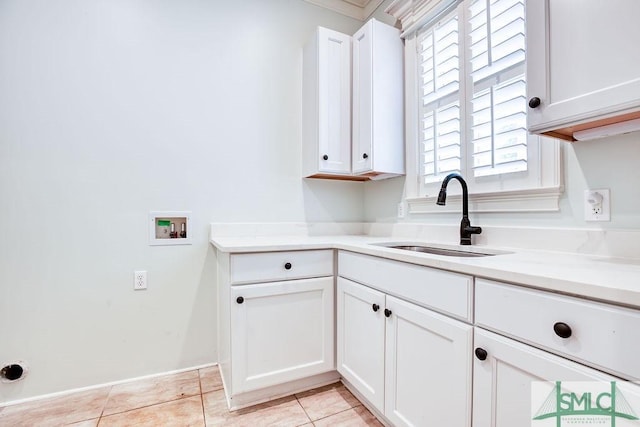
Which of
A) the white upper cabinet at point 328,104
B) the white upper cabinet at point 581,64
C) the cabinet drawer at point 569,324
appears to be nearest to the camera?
the cabinet drawer at point 569,324

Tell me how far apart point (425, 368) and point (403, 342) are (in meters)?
0.13

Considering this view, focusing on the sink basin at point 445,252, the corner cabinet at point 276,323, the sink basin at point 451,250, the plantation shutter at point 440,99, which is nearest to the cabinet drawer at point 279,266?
the corner cabinet at point 276,323

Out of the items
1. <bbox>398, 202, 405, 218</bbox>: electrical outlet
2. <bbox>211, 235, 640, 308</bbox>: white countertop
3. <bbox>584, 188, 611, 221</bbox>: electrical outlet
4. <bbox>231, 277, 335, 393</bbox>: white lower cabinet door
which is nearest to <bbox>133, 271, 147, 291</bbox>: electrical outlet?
<bbox>231, 277, 335, 393</bbox>: white lower cabinet door

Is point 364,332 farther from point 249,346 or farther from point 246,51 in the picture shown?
point 246,51

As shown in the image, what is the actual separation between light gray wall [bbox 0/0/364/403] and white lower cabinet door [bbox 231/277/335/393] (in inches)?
23.7

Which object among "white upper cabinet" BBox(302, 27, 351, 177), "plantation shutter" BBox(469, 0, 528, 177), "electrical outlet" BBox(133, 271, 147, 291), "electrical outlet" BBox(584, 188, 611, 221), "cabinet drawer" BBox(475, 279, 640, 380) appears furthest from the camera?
"white upper cabinet" BBox(302, 27, 351, 177)

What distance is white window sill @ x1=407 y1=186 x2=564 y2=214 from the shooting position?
1.30 m

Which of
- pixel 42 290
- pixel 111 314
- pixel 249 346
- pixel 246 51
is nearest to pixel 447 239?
pixel 249 346

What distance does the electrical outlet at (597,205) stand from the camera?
1.14 m

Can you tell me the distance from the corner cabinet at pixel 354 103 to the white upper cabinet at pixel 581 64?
978mm

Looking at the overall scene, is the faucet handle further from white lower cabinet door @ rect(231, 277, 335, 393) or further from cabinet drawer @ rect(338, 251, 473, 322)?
white lower cabinet door @ rect(231, 277, 335, 393)

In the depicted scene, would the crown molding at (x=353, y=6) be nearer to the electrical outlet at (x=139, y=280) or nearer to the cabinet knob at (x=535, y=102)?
the cabinet knob at (x=535, y=102)

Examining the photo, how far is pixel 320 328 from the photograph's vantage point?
5.60 ft

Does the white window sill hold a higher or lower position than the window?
lower
